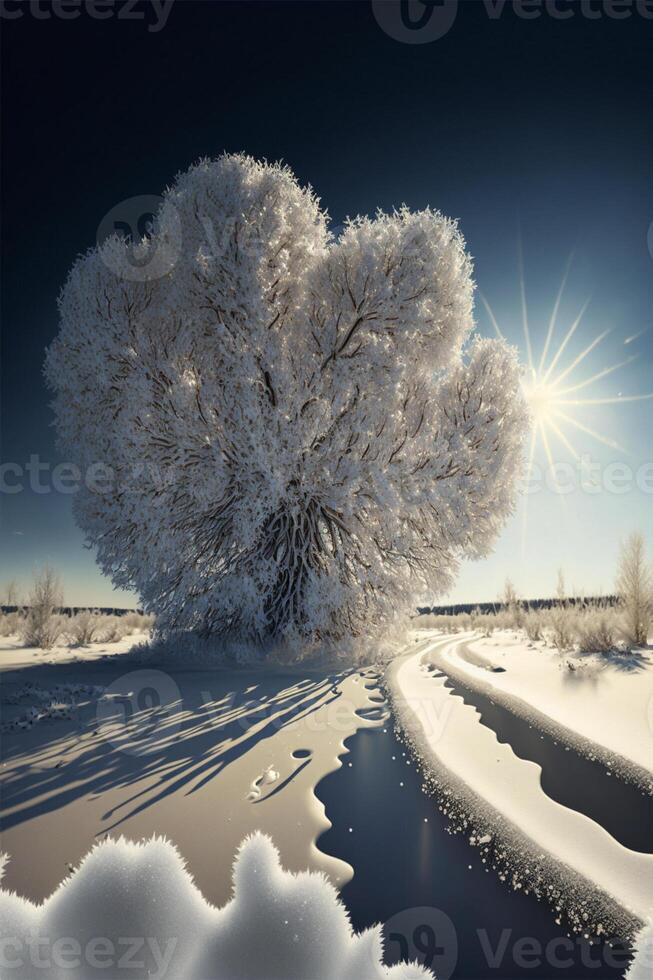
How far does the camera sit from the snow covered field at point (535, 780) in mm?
1365

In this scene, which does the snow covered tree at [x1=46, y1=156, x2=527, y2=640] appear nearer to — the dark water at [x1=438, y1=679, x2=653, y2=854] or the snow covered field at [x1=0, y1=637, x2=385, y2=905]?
the snow covered field at [x1=0, y1=637, x2=385, y2=905]

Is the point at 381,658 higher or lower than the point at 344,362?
lower

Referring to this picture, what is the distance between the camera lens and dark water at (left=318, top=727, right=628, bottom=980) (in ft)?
3.61

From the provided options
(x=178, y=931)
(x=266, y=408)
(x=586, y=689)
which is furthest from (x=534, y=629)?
(x=178, y=931)

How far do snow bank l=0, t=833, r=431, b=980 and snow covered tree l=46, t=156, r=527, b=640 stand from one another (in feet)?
16.8

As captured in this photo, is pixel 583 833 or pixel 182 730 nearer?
pixel 583 833

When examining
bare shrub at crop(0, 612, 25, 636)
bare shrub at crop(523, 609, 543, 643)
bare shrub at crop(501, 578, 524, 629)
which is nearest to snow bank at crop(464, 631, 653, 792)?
bare shrub at crop(523, 609, 543, 643)

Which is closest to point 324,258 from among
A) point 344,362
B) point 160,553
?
point 344,362

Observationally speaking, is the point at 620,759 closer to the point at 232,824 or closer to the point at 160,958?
the point at 232,824

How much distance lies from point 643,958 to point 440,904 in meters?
0.50

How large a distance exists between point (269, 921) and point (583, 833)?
1.19 m

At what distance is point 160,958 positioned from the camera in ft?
3.66

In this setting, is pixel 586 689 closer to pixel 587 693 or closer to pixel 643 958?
pixel 587 693

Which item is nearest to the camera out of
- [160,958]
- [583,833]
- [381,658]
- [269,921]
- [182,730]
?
[160,958]
